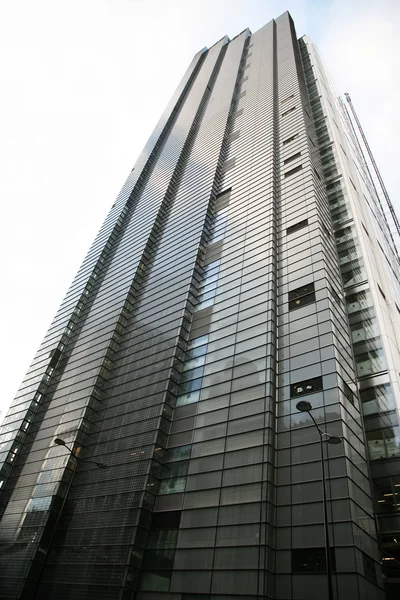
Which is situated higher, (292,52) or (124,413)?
(292,52)

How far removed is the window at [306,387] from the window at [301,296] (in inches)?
270

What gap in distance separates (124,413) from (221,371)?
29.7 feet

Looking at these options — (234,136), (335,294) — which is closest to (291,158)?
(234,136)

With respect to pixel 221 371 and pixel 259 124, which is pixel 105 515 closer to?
pixel 221 371

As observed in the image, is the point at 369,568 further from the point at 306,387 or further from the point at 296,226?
the point at 296,226

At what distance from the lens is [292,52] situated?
255 ft

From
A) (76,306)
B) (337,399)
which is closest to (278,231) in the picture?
(337,399)

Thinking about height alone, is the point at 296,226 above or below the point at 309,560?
above

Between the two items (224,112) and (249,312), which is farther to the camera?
(224,112)

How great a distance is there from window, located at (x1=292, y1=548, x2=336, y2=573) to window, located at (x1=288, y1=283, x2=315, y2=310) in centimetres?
1648

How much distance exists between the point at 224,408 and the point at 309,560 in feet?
34.4

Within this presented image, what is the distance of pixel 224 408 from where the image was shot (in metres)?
28.4

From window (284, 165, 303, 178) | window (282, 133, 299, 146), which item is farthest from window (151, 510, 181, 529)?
window (282, 133, 299, 146)

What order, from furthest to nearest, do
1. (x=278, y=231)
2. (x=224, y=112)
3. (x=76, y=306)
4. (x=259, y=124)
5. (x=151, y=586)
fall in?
(x=224, y=112) → (x=259, y=124) → (x=76, y=306) → (x=278, y=231) → (x=151, y=586)
